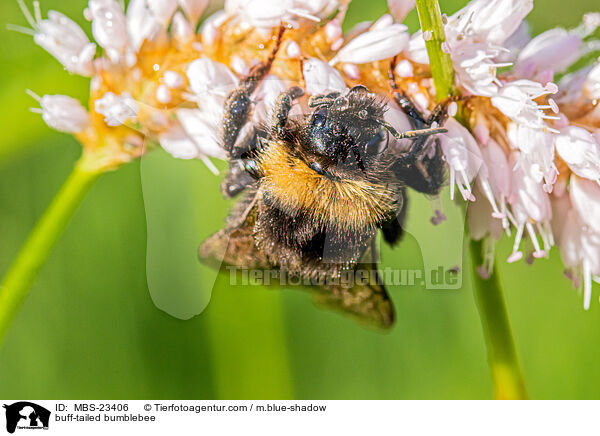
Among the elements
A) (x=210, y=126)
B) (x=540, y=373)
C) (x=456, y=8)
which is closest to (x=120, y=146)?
(x=210, y=126)

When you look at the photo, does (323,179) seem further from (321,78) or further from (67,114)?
(67,114)

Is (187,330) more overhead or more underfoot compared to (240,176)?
more underfoot

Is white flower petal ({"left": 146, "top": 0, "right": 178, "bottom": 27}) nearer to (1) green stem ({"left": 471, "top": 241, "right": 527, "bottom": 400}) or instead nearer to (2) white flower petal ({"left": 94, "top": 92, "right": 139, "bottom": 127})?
(2) white flower petal ({"left": 94, "top": 92, "right": 139, "bottom": 127})
